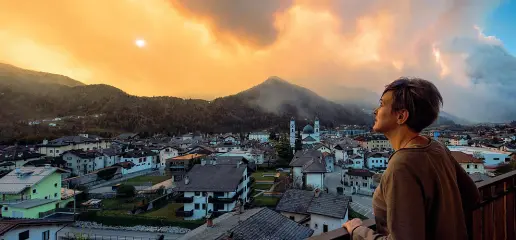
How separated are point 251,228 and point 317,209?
18.9ft

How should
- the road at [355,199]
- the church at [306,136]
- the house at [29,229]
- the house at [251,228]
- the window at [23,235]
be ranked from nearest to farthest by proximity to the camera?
the house at [251,228] < the house at [29,229] < the window at [23,235] < the road at [355,199] < the church at [306,136]

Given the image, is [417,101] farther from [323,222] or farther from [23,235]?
[23,235]

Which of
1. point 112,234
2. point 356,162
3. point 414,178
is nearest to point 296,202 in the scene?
point 112,234

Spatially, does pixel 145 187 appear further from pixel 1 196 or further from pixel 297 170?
pixel 297 170

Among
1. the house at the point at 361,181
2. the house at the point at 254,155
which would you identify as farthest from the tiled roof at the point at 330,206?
the house at the point at 254,155

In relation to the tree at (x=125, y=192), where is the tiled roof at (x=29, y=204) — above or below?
above

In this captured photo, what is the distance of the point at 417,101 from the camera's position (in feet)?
Answer: 4.97

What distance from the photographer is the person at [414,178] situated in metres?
1.31

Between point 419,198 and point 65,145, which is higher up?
point 419,198

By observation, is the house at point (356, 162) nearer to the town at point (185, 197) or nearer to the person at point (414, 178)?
the town at point (185, 197)

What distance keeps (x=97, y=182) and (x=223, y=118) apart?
99871 millimetres

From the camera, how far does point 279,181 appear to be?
31.9m

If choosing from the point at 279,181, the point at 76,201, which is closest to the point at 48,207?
the point at 76,201

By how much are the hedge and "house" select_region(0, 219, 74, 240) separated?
22.8 ft
